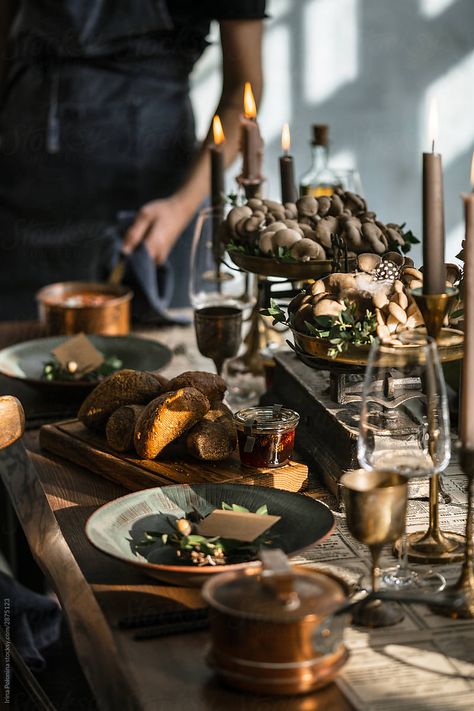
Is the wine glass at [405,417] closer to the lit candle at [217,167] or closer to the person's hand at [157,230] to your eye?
the lit candle at [217,167]

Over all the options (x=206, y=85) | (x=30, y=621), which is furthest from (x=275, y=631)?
(x=206, y=85)

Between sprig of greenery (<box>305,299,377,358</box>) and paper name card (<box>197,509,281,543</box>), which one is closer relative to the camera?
paper name card (<box>197,509,281,543</box>)

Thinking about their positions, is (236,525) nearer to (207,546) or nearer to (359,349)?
(207,546)

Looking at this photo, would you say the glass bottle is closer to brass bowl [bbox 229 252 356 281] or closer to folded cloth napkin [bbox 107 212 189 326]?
folded cloth napkin [bbox 107 212 189 326]

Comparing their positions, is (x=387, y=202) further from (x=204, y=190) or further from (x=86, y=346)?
(x=86, y=346)

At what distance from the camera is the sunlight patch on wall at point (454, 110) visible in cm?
563

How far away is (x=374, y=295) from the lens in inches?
51.7

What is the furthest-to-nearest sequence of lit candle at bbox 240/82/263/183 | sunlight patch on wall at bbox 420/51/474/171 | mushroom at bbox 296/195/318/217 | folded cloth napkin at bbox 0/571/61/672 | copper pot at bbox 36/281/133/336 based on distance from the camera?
1. sunlight patch on wall at bbox 420/51/474/171
2. copper pot at bbox 36/281/133/336
3. folded cloth napkin at bbox 0/571/61/672
4. lit candle at bbox 240/82/263/183
5. mushroom at bbox 296/195/318/217

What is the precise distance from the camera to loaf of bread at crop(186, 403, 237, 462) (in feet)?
4.64

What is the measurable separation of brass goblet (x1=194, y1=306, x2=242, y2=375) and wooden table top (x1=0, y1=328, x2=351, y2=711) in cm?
36

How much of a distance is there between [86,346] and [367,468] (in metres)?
0.99

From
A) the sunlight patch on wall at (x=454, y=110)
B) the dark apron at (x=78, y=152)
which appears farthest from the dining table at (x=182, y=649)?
the sunlight patch on wall at (x=454, y=110)

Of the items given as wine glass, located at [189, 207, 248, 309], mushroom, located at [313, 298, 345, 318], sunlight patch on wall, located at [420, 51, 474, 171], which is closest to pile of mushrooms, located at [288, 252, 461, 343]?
mushroom, located at [313, 298, 345, 318]

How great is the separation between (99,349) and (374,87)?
12.4ft
